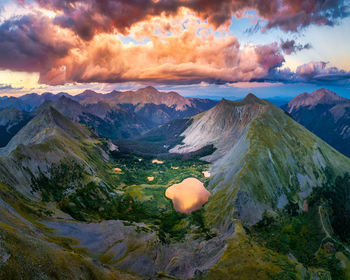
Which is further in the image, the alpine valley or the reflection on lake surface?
the reflection on lake surface

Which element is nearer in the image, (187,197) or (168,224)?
(168,224)

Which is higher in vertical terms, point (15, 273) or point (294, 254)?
point (15, 273)

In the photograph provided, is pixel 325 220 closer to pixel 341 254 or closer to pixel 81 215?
pixel 341 254

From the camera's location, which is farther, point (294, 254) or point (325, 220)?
point (325, 220)

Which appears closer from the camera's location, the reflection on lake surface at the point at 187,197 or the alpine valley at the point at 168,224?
the alpine valley at the point at 168,224

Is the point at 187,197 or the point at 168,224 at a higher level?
the point at 187,197

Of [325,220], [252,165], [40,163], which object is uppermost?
[40,163]

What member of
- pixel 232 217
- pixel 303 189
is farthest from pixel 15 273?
pixel 303 189

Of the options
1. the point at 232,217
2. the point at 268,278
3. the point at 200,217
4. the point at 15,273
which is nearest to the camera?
the point at 15,273
